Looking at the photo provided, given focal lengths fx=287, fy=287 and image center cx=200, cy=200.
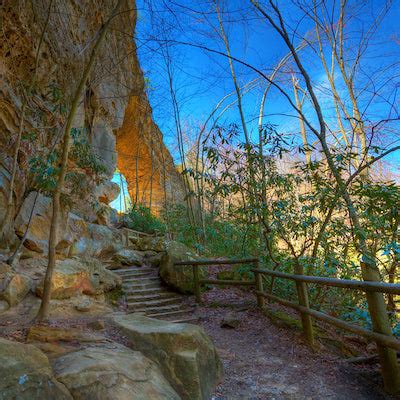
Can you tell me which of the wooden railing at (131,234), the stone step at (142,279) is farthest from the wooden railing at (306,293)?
the wooden railing at (131,234)

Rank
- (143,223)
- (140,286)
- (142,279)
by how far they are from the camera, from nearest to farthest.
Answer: (140,286), (142,279), (143,223)

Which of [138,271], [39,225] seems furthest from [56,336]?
[138,271]

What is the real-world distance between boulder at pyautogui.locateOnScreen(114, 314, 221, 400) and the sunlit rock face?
11.2 metres

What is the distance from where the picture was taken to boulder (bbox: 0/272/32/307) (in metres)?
4.05

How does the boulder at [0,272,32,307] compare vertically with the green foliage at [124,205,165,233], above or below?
below

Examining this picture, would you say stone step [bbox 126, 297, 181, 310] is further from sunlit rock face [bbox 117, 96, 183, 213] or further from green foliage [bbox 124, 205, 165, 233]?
sunlit rock face [bbox 117, 96, 183, 213]

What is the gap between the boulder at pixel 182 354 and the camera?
2461 mm

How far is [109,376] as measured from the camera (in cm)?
187

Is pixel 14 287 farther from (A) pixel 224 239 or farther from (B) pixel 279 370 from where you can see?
(A) pixel 224 239

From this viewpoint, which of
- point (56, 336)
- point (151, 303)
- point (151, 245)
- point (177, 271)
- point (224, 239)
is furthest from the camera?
point (151, 245)

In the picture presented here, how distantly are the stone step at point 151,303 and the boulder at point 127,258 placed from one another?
7.05ft

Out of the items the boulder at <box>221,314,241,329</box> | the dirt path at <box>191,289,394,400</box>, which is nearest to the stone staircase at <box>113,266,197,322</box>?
the boulder at <box>221,314,241,329</box>

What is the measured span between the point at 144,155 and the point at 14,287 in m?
13.4

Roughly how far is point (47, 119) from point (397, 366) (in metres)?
7.05
